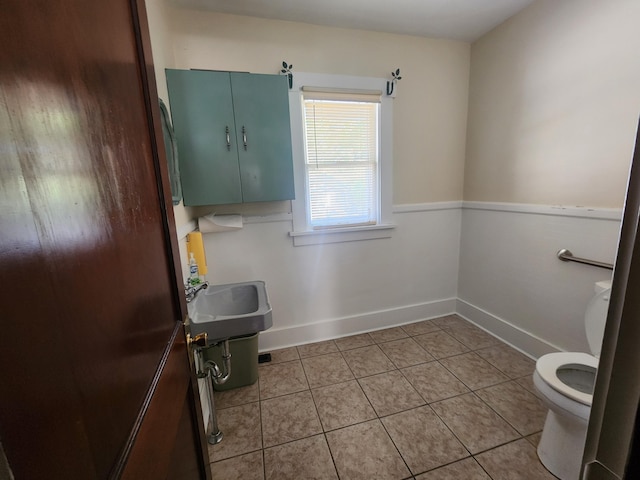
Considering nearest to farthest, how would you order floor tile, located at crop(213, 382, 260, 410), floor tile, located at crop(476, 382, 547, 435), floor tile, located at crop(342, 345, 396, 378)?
floor tile, located at crop(476, 382, 547, 435)
floor tile, located at crop(213, 382, 260, 410)
floor tile, located at crop(342, 345, 396, 378)

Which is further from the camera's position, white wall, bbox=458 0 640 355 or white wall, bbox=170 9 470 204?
white wall, bbox=170 9 470 204

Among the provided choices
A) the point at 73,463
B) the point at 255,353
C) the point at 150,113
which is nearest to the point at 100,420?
the point at 73,463

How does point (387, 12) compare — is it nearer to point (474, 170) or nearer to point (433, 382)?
point (474, 170)

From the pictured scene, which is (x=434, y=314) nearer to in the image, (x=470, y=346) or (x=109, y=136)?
(x=470, y=346)

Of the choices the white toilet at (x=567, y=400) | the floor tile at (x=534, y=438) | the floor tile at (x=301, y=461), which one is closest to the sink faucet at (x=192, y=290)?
the floor tile at (x=301, y=461)

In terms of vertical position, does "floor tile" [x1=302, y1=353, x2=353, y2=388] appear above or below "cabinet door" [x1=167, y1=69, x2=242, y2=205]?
below

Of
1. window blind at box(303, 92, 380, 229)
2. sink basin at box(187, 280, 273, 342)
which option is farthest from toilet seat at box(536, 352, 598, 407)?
window blind at box(303, 92, 380, 229)

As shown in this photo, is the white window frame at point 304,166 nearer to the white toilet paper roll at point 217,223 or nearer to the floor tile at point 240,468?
the white toilet paper roll at point 217,223

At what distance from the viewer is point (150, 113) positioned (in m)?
0.63

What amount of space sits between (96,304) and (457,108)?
2823mm

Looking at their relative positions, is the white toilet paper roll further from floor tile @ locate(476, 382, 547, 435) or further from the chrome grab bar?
the chrome grab bar

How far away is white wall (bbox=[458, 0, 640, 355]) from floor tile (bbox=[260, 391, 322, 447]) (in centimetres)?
174

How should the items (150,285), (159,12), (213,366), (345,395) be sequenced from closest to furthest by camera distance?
(150,285)
(213,366)
(159,12)
(345,395)

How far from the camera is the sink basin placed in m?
1.27
